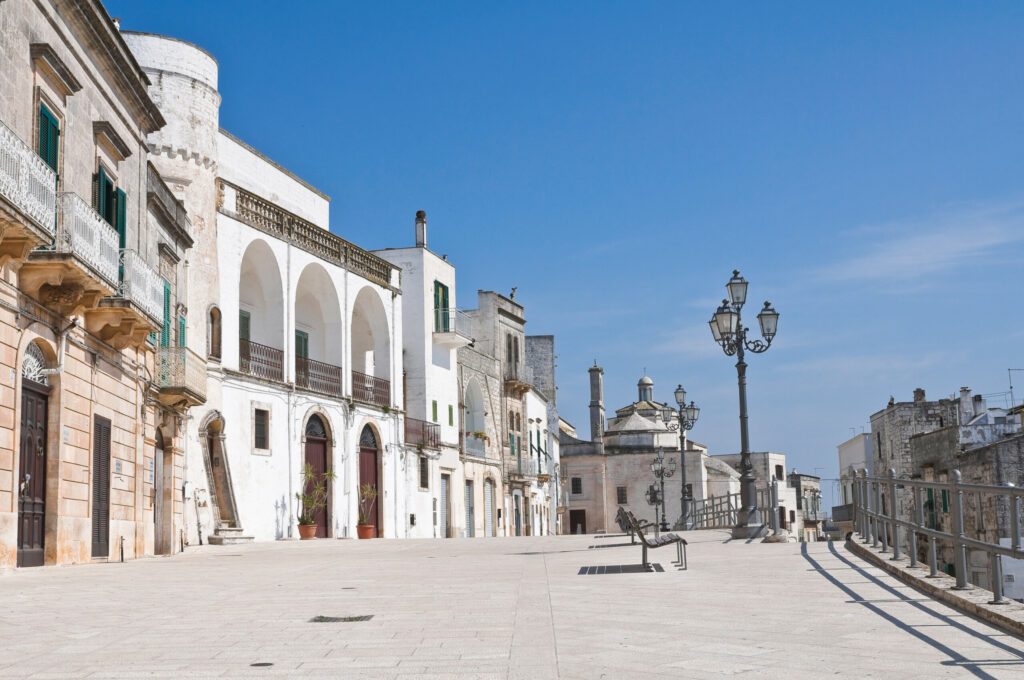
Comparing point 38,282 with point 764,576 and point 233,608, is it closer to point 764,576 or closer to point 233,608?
point 233,608

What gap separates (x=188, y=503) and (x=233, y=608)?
18.6m

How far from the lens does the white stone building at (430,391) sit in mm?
42094

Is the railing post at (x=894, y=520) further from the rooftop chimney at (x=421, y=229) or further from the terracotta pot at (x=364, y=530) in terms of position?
the rooftop chimney at (x=421, y=229)

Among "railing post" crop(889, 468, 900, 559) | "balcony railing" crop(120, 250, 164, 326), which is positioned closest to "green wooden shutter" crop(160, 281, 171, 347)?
"balcony railing" crop(120, 250, 164, 326)

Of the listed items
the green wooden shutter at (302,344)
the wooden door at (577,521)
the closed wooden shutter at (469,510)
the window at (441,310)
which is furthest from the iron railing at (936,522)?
the wooden door at (577,521)

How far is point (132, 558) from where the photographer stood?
1989cm

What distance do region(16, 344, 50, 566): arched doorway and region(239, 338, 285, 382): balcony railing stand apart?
50.9 ft

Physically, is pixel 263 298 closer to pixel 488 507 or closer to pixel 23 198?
pixel 488 507

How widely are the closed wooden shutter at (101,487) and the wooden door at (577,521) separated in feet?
192

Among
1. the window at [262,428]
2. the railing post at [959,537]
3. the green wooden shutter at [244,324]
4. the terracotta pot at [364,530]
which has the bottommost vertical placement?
the terracotta pot at [364,530]

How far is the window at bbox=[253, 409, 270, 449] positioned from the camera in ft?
106

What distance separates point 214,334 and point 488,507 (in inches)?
911

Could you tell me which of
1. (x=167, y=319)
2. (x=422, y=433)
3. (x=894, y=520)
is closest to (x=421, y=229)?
(x=422, y=433)

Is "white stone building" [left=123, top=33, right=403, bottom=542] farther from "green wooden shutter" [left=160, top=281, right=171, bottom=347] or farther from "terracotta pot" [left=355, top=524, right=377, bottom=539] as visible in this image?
"green wooden shutter" [left=160, top=281, right=171, bottom=347]
